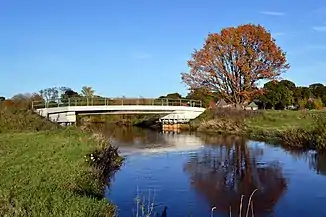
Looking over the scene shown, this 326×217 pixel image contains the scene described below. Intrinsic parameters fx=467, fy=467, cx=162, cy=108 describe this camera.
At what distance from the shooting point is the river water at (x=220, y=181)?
1205 centimetres

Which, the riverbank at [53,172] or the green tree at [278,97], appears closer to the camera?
the riverbank at [53,172]

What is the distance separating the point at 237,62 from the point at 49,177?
113 feet

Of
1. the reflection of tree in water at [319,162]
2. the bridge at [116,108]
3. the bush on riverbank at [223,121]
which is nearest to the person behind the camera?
the reflection of tree in water at [319,162]

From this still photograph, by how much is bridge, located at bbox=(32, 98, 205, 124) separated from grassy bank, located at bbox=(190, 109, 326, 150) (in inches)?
89.6

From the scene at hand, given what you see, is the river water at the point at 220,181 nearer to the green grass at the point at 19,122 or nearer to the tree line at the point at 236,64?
the green grass at the point at 19,122

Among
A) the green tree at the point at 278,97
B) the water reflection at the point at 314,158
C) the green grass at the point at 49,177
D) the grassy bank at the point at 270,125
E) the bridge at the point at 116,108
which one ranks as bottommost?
the water reflection at the point at 314,158

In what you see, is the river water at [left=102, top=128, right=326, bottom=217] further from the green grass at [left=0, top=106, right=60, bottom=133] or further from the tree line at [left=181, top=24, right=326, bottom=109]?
the tree line at [left=181, top=24, right=326, bottom=109]

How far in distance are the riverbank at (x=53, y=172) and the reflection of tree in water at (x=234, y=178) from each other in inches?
127

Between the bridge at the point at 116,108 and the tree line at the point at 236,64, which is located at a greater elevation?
the tree line at the point at 236,64

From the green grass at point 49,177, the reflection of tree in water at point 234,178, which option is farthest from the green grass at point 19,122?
the reflection of tree in water at point 234,178

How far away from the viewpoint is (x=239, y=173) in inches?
695

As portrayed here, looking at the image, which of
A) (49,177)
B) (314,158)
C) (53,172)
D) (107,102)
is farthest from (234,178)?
(107,102)

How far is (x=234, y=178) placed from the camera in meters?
16.5

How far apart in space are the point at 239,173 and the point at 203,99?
120 feet
